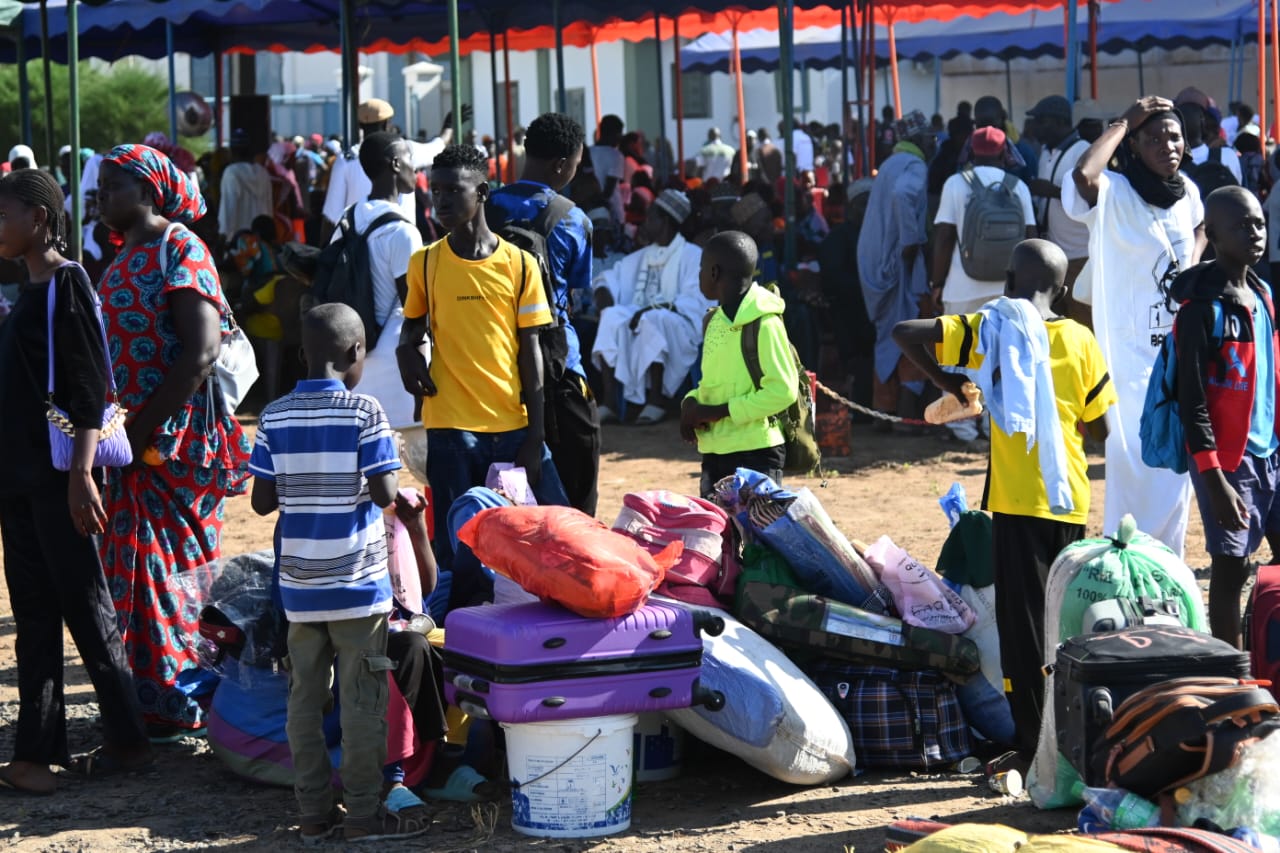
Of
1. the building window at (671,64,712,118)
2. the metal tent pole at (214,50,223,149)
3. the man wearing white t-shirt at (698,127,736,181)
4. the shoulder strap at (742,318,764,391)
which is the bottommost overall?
the shoulder strap at (742,318,764,391)

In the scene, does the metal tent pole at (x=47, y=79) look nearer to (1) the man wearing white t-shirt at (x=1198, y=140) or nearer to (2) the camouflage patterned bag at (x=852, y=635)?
(1) the man wearing white t-shirt at (x=1198, y=140)

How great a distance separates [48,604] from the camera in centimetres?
494

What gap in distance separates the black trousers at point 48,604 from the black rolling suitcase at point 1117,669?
9.03 feet

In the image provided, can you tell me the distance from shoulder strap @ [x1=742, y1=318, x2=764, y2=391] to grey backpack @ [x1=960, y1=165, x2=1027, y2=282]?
15.9 ft

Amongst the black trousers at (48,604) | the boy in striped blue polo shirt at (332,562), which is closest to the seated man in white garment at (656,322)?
the black trousers at (48,604)

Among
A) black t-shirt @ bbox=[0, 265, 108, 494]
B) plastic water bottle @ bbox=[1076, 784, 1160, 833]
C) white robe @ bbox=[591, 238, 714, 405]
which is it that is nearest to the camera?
plastic water bottle @ bbox=[1076, 784, 1160, 833]

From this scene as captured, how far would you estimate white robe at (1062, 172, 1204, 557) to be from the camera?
261 inches

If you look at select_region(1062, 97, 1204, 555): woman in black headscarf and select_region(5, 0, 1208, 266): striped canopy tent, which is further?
select_region(5, 0, 1208, 266): striped canopy tent

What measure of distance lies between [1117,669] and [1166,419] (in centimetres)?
148

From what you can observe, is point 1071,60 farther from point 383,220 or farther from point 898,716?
point 898,716

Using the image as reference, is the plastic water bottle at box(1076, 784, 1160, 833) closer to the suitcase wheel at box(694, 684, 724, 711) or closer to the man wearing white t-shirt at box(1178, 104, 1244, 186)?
the suitcase wheel at box(694, 684, 724, 711)

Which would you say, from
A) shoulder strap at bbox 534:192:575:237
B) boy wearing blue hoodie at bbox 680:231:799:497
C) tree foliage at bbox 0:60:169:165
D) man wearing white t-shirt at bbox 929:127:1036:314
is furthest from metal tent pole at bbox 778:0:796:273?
tree foliage at bbox 0:60:169:165

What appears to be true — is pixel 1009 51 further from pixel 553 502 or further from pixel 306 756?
pixel 306 756

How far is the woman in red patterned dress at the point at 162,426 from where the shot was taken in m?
5.19
